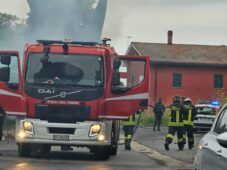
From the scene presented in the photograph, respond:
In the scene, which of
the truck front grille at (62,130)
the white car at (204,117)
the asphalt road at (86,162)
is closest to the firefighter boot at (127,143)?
the asphalt road at (86,162)

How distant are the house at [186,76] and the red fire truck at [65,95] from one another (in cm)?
4592

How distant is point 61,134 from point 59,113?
1.62 feet

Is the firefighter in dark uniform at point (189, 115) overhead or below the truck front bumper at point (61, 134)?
overhead

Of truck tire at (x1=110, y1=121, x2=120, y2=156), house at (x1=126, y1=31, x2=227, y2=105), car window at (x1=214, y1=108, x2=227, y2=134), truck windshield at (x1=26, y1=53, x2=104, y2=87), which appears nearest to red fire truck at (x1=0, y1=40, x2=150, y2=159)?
truck windshield at (x1=26, y1=53, x2=104, y2=87)

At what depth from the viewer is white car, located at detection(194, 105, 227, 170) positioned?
22.4 ft

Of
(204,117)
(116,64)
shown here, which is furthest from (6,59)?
(204,117)

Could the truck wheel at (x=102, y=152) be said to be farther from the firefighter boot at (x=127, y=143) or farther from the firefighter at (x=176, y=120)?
the firefighter at (x=176, y=120)

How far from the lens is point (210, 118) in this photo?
33531 millimetres

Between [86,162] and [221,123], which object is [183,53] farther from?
[221,123]

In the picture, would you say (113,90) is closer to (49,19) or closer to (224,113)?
(224,113)

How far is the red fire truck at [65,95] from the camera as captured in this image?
16281 mm

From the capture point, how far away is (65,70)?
1659 cm

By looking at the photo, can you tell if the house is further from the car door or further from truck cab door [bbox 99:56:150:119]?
Answer: the car door

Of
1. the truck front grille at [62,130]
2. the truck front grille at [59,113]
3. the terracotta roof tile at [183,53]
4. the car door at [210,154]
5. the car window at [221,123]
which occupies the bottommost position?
the car door at [210,154]
